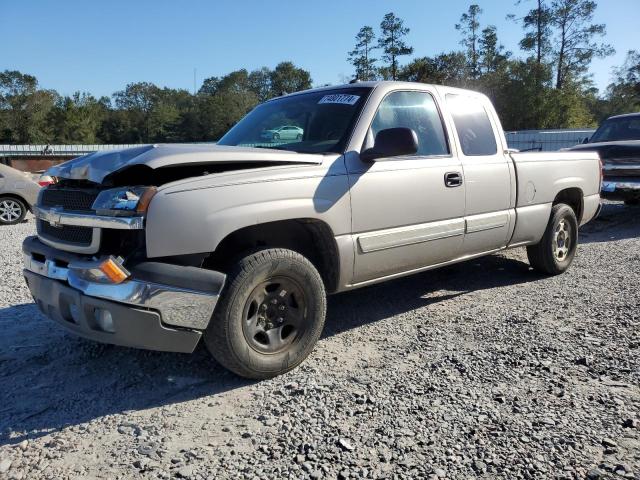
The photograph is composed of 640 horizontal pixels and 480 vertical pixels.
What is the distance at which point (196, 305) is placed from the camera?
2.84 meters

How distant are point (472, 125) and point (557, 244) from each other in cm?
195

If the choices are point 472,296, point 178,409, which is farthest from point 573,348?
point 178,409

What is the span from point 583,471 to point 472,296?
284cm

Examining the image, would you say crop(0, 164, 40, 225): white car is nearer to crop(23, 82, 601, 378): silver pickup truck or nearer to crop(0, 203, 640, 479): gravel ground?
crop(0, 203, 640, 479): gravel ground

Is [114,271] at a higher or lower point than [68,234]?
lower

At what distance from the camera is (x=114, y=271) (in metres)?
2.72

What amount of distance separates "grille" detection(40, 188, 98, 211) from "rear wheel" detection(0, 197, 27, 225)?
864cm

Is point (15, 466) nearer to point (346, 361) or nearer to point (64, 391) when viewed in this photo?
point (64, 391)

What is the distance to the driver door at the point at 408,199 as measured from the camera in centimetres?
366

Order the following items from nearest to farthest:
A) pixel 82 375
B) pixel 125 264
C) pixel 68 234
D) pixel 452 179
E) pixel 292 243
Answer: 1. pixel 125 264
2. pixel 68 234
3. pixel 82 375
4. pixel 292 243
5. pixel 452 179

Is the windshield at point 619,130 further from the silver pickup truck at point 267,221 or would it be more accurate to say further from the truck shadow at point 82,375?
the truck shadow at point 82,375

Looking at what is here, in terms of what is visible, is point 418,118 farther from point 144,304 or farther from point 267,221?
point 144,304

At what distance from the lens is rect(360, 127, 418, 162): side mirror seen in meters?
3.50

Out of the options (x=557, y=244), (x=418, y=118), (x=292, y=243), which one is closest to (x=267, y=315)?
(x=292, y=243)
